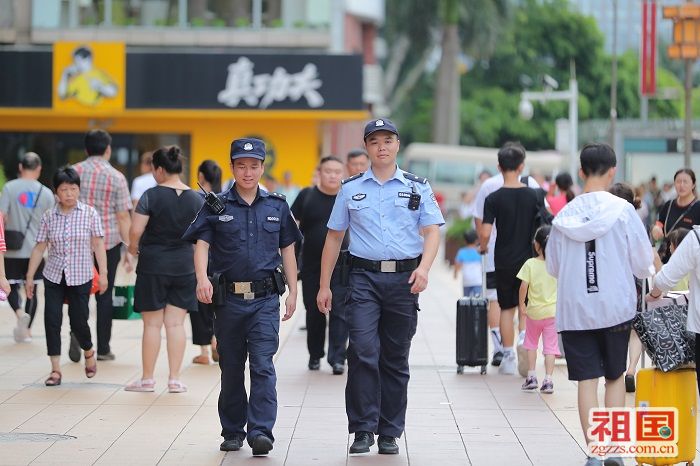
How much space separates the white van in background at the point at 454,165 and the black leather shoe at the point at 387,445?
45.0 metres

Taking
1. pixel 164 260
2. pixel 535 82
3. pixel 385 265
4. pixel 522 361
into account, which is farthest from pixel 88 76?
pixel 535 82

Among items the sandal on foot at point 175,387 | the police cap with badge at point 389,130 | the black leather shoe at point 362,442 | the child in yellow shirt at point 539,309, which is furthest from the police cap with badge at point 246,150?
the child in yellow shirt at point 539,309

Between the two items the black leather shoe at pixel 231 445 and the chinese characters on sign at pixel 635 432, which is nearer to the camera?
the chinese characters on sign at pixel 635 432

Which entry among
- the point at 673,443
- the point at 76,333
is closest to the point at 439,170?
the point at 76,333

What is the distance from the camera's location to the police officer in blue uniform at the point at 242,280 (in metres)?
8.48

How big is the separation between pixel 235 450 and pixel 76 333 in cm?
324

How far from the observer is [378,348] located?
8477 millimetres

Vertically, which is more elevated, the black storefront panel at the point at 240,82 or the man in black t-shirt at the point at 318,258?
the black storefront panel at the point at 240,82

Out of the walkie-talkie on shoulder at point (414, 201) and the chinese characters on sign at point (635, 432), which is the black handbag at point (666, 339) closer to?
the chinese characters on sign at point (635, 432)

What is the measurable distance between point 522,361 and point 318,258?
1964mm

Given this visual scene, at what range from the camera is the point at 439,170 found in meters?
55.8

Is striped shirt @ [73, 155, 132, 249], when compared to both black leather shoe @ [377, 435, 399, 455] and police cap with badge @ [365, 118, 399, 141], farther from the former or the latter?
black leather shoe @ [377, 435, 399, 455]

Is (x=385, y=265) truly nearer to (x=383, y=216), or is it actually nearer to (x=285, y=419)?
(x=383, y=216)

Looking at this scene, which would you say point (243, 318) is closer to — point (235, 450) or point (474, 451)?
point (235, 450)
